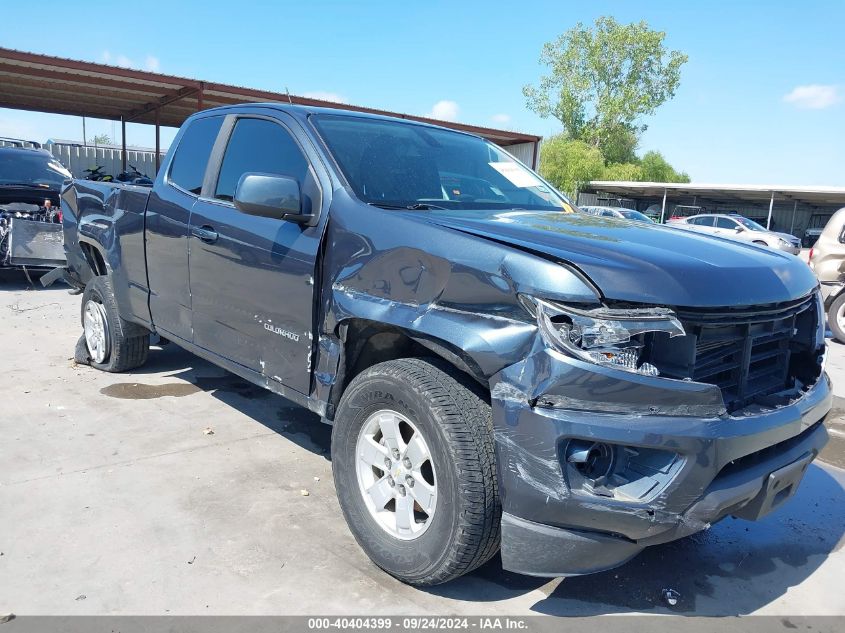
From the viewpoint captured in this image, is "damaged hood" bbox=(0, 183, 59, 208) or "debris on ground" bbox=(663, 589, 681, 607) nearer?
"debris on ground" bbox=(663, 589, 681, 607)

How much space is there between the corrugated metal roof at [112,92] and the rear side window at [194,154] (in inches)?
325

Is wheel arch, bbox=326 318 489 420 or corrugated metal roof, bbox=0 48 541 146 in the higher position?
corrugated metal roof, bbox=0 48 541 146

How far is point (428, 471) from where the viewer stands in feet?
8.54

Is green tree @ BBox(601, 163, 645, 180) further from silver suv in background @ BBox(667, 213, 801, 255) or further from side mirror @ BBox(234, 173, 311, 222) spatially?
side mirror @ BBox(234, 173, 311, 222)

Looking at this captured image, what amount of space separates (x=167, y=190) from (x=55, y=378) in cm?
217

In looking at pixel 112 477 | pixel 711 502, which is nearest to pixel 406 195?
pixel 711 502

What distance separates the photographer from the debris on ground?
8.81 feet

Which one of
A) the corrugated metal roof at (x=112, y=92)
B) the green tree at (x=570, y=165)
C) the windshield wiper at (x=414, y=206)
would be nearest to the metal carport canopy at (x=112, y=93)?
the corrugated metal roof at (x=112, y=92)

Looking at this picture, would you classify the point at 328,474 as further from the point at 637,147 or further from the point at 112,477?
the point at 637,147

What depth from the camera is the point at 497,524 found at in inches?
92.4

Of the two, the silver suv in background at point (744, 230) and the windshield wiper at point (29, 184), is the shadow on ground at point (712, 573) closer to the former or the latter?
the windshield wiper at point (29, 184)

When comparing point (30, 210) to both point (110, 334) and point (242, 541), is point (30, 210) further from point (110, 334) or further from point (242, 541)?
point (242, 541)

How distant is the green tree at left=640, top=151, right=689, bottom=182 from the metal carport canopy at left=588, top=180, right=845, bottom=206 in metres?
10.1

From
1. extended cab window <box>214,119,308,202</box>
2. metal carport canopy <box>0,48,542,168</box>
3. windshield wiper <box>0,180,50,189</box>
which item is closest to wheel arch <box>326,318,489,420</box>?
extended cab window <box>214,119,308,202</box>
